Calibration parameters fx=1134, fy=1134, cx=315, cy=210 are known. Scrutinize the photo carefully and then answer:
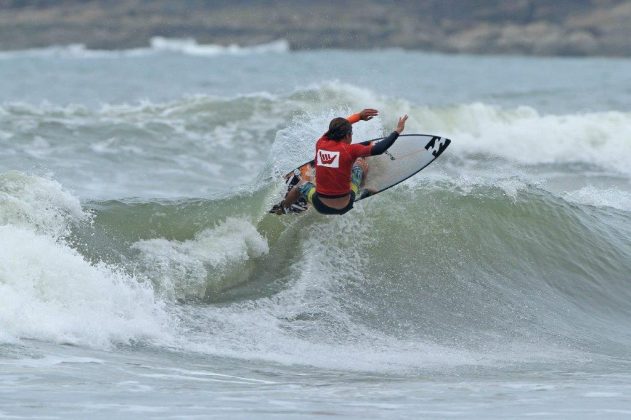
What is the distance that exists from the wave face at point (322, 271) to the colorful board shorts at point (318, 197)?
561 millimetres

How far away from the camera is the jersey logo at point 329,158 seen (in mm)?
10055

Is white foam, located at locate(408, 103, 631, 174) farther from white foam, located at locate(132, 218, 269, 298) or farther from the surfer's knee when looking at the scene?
the surfer's knee

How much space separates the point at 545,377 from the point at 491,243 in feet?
11.7

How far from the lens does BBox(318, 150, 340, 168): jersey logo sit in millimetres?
10055

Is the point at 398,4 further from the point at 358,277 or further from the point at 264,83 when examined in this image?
the point at 358,277

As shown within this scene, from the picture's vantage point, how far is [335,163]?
33.1ft

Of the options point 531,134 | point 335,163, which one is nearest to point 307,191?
point 335,163

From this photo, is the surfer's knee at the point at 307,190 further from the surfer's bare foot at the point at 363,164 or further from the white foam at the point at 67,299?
the white foam at the point at 67,299

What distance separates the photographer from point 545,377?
836cm

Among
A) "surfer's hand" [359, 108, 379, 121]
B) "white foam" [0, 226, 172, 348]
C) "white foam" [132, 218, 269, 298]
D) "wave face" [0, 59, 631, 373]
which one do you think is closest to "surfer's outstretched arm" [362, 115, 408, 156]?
"surfer's hand" [359, 108, 379, 121]

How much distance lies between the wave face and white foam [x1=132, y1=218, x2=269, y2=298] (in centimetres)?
2

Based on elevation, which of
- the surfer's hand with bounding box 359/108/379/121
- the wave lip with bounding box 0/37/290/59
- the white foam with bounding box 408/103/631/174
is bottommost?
the surfer's hand with bounding box 359/108/379/121

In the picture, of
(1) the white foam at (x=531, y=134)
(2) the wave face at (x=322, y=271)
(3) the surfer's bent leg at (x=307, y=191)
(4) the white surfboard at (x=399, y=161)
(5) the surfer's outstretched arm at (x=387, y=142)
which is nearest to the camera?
(2) the wave face at (x=322, y=271)

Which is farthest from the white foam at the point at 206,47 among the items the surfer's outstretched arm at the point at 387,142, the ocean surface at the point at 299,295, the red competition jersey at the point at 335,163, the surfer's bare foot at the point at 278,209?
the surfer's outstretched arm at the point at 387,142
